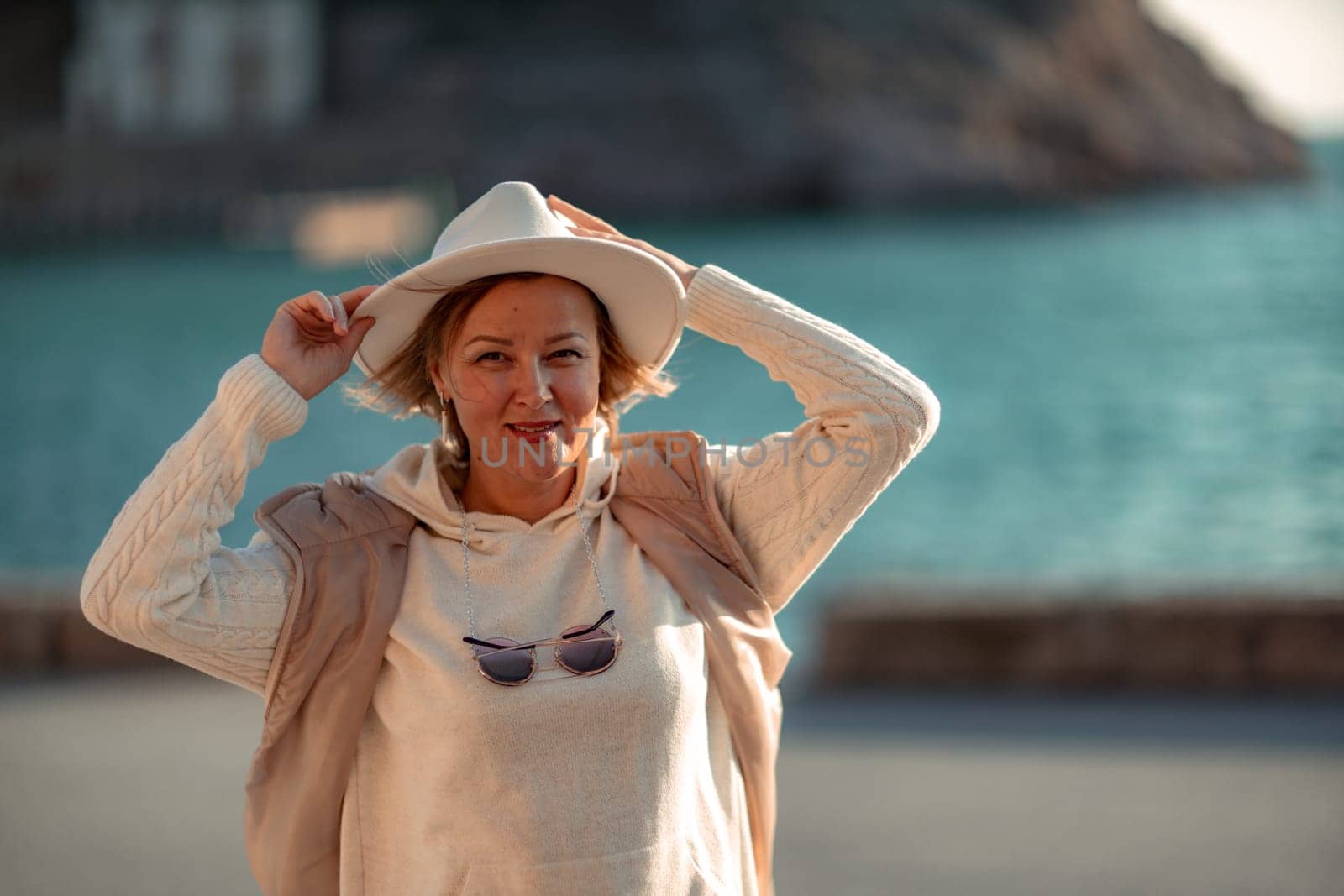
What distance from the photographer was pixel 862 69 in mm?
62188

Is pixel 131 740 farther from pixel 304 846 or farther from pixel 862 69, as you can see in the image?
pixel 862 69

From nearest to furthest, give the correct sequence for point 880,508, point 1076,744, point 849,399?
1. point 849,399
2. point 1076,744
3. point 880,508

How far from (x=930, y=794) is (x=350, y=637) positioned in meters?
2.95

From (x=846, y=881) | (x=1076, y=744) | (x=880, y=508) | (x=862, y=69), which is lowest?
(x=846, y=881)

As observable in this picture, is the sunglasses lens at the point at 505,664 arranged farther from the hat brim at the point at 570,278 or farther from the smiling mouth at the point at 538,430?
the hat brim at the point at 570,278

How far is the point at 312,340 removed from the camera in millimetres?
2088

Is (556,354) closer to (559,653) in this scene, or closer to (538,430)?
(538,430)

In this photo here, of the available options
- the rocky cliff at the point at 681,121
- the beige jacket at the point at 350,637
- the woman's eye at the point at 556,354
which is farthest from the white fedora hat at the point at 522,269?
the rocky cliff at the point at 681,121

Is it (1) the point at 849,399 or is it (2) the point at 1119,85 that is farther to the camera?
(2) the point at 1119,85

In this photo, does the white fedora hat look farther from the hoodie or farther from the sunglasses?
the sunglasses

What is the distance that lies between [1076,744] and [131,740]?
2.95 meters

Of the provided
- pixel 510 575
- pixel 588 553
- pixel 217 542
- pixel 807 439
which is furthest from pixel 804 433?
pixel 217 542

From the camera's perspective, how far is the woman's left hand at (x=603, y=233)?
84.7 inches

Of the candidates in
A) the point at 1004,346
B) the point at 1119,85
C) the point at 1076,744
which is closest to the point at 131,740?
the point at 1076,744
